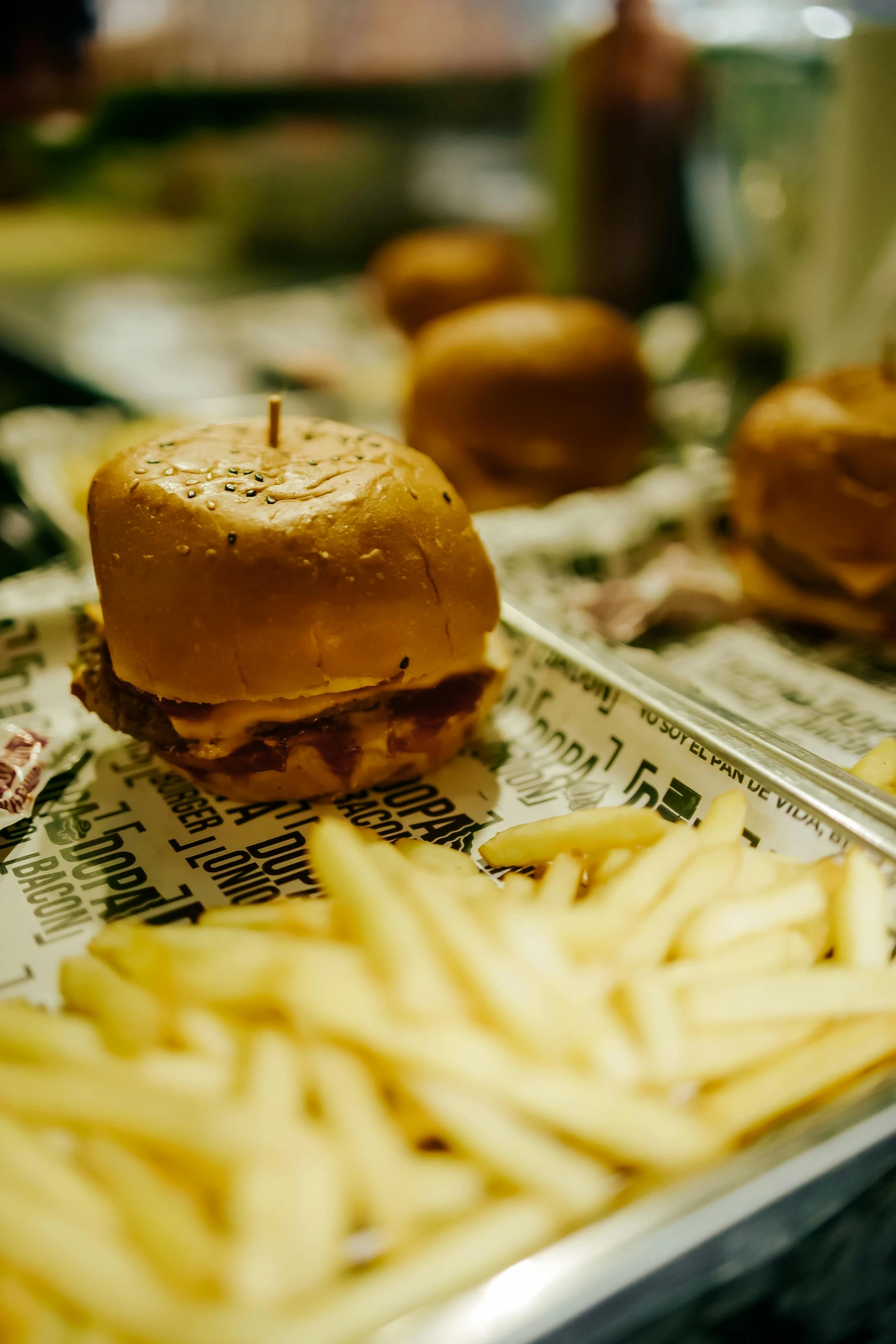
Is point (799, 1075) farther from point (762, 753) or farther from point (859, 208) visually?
point (859, 208)

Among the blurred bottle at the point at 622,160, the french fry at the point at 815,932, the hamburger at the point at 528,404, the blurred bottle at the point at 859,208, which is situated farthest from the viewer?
the blurred bottle at the point at 622,160

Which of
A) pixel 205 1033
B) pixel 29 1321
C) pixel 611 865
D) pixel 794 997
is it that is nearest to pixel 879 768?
pixel 611 865

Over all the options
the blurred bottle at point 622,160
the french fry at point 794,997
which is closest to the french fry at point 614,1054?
the french fry at point 794,997

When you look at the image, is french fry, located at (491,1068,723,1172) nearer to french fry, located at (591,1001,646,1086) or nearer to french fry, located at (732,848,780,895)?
french fry, located at (591,1001,646,1086)

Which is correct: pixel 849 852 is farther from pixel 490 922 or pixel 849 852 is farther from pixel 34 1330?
pixel 34 1330

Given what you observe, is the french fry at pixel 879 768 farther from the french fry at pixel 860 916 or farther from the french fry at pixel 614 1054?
the french fry at pixel 614 1054

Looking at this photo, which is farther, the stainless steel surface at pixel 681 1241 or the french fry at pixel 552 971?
the french fry at pixel 552 971

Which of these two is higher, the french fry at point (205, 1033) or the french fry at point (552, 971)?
the french fry at point (552, 971)

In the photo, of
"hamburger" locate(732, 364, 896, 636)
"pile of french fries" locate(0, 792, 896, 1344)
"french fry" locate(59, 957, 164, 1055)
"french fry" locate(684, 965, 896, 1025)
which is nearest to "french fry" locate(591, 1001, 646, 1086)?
"pile of french fries" locate(0, 792, 896, 1344)
